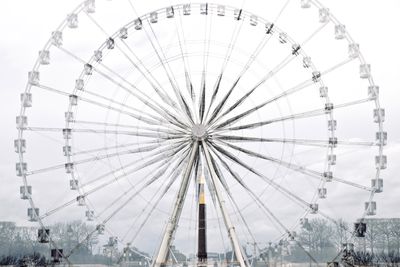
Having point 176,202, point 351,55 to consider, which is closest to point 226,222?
point 176,202

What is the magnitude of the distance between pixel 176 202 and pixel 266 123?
8224 millimetres

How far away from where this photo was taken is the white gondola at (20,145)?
191ft

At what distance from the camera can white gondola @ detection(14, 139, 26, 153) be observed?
58106mm

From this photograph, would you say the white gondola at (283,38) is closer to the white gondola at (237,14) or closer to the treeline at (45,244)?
the white gondola at (237,14)

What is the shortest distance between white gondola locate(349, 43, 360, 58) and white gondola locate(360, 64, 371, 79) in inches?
36.4

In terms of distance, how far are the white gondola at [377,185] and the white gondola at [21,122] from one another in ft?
87.1

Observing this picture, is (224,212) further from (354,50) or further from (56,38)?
(56,38)

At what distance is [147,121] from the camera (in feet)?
175

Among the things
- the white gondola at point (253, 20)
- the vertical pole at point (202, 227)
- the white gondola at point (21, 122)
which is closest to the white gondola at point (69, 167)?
the white gondola at point (21, 122)

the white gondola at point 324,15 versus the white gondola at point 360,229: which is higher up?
the white gondola at point 324,15

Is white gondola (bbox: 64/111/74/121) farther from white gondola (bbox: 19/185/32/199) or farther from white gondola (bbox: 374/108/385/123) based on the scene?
white gondola (bbox: 374/108/385/123)

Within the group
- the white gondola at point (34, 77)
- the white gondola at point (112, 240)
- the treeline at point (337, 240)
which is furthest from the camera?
the treeline at point (337, 240)

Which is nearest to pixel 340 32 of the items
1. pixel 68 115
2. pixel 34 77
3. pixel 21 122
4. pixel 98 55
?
pixel 98 55

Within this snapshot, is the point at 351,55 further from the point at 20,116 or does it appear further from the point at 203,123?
the point at 20,116
